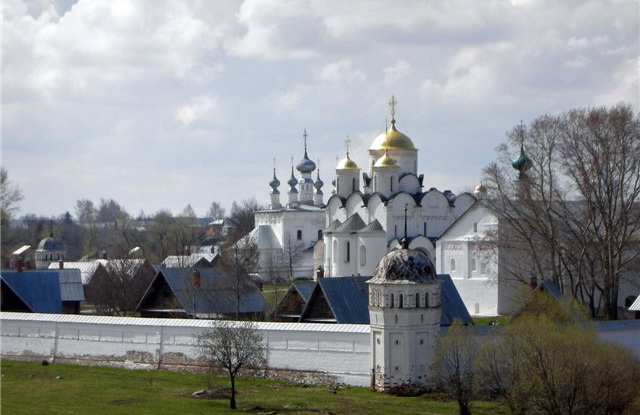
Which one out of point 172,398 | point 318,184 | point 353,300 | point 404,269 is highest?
point 318,184

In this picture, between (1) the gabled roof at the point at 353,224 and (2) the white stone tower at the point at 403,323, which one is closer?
(2) the white stone tower at the point at 403,323

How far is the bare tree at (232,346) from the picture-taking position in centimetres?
2469

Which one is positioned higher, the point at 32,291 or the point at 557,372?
the point at 32,291

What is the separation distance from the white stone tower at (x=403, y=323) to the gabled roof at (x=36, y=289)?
507 inches

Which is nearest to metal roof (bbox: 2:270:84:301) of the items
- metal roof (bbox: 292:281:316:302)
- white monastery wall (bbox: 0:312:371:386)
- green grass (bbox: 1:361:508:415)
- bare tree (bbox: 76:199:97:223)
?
white monastery wall (bbox: 0:312:371:386)

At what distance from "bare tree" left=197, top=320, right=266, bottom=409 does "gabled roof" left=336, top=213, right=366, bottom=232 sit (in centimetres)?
2484

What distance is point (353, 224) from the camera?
51.1 meters

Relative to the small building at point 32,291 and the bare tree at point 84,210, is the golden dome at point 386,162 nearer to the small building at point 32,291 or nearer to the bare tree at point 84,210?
the small building at point 32,291

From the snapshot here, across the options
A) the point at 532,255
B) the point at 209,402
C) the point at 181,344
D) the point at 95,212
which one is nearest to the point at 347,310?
the point at 181,344

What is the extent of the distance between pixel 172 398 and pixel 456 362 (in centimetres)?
552

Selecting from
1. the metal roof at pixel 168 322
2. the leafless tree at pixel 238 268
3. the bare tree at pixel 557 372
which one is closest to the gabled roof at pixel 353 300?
the metal roof at pixel 168 322

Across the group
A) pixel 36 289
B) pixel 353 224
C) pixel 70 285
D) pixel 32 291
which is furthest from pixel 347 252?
pixel 32 291

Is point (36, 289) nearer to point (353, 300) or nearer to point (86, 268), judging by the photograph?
point (353, 300)

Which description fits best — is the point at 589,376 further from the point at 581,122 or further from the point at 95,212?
the point at 95,212
